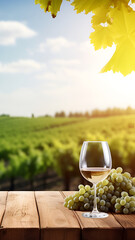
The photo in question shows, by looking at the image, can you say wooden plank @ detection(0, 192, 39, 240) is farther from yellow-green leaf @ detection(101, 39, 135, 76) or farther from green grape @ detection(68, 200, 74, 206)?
yellow-green leaf @ detection(101, 39, 135, 76)

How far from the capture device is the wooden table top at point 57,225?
1.01m

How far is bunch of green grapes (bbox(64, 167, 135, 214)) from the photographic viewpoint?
1264 millimetres

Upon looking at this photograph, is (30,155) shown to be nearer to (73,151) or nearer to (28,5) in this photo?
(73,151)

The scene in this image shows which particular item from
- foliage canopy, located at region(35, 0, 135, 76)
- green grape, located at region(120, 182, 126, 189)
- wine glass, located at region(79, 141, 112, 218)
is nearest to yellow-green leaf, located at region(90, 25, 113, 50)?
foliage canopy, located at region(35, 0, 135, 76)

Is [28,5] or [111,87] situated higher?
[28,5]

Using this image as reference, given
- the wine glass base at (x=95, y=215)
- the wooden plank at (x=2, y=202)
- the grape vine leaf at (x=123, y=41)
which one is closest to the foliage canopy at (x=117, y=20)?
the grape vine leaf at (x=123, y=41)

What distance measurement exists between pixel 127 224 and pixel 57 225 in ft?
0.73

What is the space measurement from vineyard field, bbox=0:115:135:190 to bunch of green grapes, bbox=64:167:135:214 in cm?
714

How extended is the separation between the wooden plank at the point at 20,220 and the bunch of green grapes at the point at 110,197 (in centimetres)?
17

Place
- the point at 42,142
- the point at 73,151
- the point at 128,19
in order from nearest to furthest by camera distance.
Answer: the point at 128,19 → the point at 73,151 → the point at 42,142

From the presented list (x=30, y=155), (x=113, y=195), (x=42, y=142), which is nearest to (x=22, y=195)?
(x=113, y=195)

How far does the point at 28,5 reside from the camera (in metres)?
12.9

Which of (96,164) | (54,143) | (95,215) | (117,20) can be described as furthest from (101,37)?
(54,143)

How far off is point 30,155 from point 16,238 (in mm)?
9509
